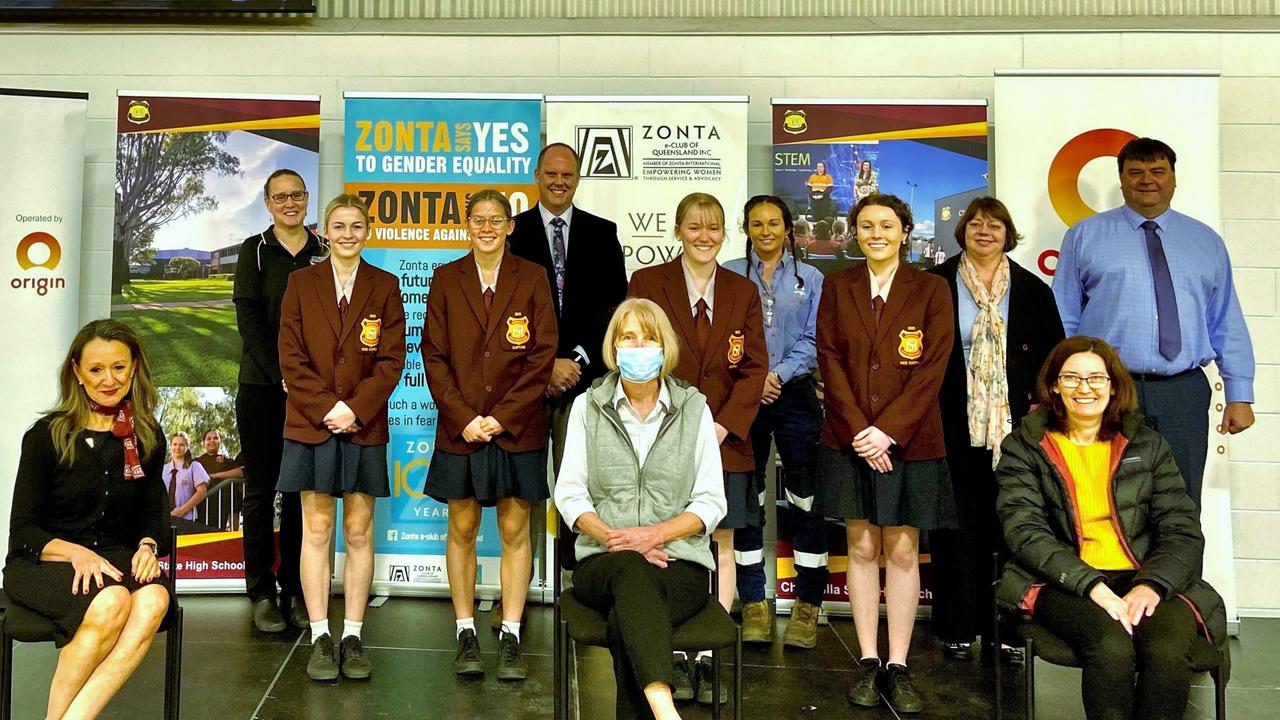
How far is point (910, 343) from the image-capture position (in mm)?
3283

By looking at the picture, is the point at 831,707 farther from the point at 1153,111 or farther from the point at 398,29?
the point at 398,29

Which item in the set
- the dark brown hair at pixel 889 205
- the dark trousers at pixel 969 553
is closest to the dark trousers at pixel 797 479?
the dark trousers at pixel 969 553

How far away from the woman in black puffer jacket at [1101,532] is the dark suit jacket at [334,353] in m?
1.92

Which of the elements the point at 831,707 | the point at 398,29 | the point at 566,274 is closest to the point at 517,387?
the point at 566,274

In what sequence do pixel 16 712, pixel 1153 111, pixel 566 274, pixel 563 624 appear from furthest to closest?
pixel 1153 111, pixel 566 274, pixel 16 712, pixel 563 624

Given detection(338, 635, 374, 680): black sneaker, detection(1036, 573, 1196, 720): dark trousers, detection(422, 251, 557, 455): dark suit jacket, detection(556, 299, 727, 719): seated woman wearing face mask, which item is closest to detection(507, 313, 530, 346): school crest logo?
detection(422, 251, 557, 455): dark suit jacket

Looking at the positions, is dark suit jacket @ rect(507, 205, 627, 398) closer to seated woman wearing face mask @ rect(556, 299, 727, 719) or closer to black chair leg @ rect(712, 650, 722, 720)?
seated woman wearing face mask @ rect(556, 299, 727, 719)

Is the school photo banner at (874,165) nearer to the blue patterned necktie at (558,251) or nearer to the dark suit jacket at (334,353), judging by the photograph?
the blue patterned necktie at (558,251)

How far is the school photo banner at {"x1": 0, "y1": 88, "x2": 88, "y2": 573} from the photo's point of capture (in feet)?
14.7

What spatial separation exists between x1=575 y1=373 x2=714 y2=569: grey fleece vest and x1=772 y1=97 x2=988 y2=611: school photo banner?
69.9 inches

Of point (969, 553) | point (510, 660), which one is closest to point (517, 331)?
point (510, 660)

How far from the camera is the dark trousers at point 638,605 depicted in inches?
97.2

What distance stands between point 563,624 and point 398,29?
331 centimetres

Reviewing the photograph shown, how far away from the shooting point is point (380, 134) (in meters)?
4.60
